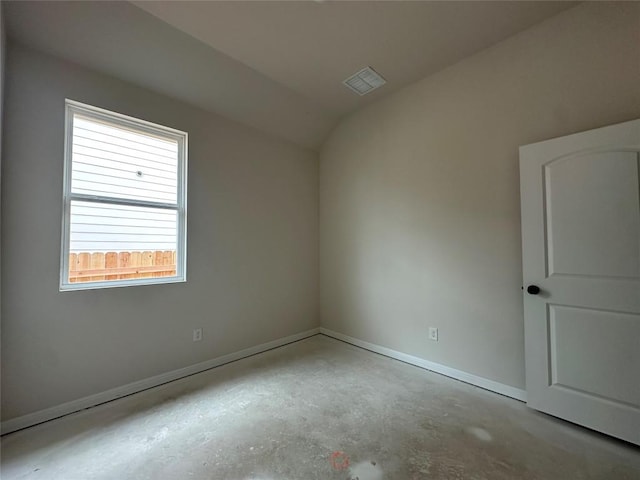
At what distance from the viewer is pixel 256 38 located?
225 cm

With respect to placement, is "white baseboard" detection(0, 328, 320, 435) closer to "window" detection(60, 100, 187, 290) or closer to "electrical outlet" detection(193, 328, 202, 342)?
"electrical outlet" detection(193, 328, 202, 342)

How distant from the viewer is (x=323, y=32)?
2.20 meters

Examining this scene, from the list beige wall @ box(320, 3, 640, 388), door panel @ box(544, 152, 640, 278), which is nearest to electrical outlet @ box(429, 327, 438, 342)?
beige wall @ box(320, 3, 640, 388)

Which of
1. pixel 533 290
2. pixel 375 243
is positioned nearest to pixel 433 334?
pixel 533 290

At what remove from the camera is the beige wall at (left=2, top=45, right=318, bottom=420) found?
187cm

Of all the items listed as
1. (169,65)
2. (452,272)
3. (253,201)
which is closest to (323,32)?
(169,65)

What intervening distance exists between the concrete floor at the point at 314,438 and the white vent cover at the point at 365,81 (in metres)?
3.04

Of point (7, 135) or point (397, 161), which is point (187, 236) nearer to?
point (7, 135)

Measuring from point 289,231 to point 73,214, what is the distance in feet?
7.08

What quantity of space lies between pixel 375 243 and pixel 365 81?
5.91 ft

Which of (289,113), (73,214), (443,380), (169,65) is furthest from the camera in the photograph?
(289,113)

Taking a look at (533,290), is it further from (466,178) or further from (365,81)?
(365,81)

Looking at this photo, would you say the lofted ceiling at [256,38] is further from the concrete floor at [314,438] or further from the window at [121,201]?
the concrete floor at [314,438]

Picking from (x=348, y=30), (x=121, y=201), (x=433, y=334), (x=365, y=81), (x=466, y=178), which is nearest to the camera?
(x=348, y=30)
